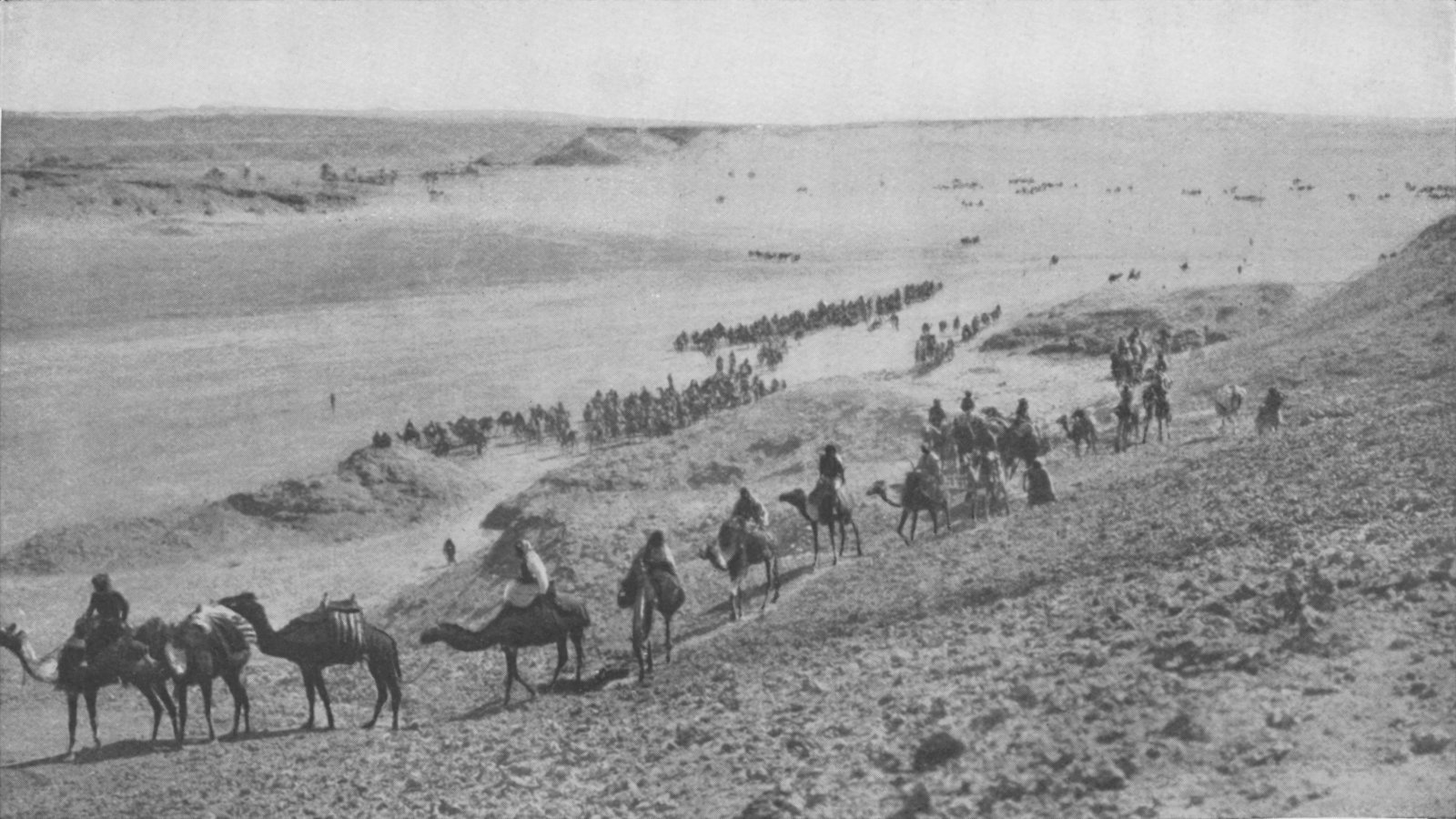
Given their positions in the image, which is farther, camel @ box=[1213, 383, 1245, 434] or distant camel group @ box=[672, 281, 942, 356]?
distant camel group @ box=[672, 281, 942, 356]

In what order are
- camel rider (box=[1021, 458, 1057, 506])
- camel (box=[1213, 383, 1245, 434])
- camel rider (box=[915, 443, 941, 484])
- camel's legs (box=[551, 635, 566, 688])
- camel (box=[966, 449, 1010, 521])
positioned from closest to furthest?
camel's legs (box=[551, 635, 566, 688]), camel rider (box=[915, 443, 941, 484]), camel rider (box=[1021, 458, 1057, 506]), camel (box=[966, 449, 1010, 521]), camel (box=[1213, 383, 1245, 434])

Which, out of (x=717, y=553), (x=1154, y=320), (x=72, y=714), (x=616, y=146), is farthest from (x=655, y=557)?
(x=616, y=146)

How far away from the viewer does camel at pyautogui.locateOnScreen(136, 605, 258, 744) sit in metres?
14.8

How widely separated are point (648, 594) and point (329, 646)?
3.28 meters

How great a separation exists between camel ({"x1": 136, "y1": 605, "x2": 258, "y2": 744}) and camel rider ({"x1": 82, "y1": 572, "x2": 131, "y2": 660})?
251mm

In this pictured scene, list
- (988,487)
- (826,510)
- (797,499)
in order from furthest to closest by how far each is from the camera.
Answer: (988,487) → (797,499) → (826,510)

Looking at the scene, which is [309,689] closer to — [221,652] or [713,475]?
[221,652]

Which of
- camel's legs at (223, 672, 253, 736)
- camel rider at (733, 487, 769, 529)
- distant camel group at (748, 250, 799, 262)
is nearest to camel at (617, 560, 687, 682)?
camel rider at (733, 487, 769, 529)

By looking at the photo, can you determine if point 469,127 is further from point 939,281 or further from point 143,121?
point 939,281

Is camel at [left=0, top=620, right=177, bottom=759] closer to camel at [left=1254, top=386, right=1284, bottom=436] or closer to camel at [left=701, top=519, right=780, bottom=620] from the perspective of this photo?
camel at [left=701, top=519, right=780, bottom=620]

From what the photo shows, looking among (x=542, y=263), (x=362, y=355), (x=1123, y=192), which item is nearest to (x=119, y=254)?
(x=542, y=263)

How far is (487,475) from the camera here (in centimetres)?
3459

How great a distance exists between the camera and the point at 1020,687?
11.9 m

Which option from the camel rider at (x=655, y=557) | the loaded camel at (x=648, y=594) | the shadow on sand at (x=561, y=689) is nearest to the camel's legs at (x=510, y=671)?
the shadow on sand at (x=561, y=689)
